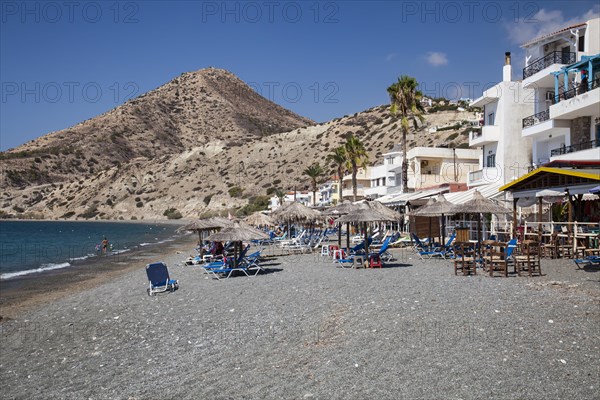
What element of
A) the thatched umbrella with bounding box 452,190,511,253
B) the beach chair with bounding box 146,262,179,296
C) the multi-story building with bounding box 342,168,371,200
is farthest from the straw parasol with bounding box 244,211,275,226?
the multi-story building with bounding box 342,168,371,200

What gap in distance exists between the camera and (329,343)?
7367 mm

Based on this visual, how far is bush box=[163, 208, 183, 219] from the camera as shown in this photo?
278 ft

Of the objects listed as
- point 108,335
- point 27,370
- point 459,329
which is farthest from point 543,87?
point 27,370

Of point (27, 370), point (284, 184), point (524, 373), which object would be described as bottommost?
point (27, 370)

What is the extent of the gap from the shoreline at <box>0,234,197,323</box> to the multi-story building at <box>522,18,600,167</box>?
19.3 metres

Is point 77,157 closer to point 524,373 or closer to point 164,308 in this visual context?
point 164,308

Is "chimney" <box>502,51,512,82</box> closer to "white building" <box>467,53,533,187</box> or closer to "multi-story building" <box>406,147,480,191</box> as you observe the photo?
"white building" <box>467,53,533,187</box>

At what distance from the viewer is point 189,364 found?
23.1ft

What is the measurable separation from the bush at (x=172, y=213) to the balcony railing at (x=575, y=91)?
70817 millimetres

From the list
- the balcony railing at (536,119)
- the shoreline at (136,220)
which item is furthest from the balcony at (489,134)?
the shoreline at (136,220)

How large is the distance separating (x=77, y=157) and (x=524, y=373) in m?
117

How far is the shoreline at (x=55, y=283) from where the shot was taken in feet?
48.0

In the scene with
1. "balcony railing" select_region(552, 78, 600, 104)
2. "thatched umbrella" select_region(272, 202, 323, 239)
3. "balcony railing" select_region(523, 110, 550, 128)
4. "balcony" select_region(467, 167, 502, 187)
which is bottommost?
"thatched umbrella" select_region(272, 202, 323, 239)

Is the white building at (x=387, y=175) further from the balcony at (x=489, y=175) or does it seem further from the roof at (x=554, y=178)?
the roof at (x=554, y=178)
